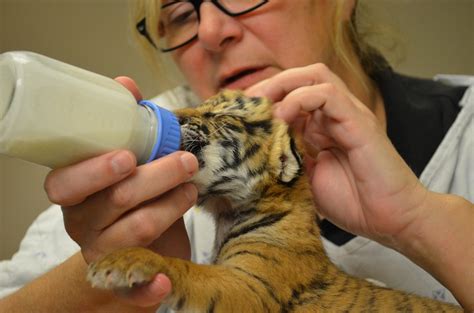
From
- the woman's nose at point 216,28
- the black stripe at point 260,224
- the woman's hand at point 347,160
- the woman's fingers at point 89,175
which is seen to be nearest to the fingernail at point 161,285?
the woman's fingers at point 89,175

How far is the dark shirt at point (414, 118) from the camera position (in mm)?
1105

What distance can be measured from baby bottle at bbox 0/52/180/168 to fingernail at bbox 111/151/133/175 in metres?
0.02

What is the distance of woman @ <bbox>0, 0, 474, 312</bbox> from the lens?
0.58 m

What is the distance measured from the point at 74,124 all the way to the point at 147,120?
10 cm

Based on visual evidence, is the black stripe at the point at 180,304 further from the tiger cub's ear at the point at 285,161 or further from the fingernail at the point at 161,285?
the tiger cub's ear at the point at 285,161

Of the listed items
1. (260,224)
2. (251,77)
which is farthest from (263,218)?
(251,77)

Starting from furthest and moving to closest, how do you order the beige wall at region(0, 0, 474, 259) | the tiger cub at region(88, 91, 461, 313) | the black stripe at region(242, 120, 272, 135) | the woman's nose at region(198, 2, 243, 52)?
the beige wall at region(0, 0, 474, 259) → the woman's nose at region(198, 2, 243, 52) → the black stripe at region(242, 120, 272, 135) → the tiger cub at region(88, 91, 461, 313)

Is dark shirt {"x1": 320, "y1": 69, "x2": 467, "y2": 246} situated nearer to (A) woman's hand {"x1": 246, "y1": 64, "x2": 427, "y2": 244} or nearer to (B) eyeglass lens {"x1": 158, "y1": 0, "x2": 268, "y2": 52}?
(A) woman's hand {"x1": 246, "y1": 64, "x2": 427, "y2": 244}

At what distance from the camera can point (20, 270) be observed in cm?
111

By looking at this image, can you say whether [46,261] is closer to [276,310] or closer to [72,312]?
[72,312]

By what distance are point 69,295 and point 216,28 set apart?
1.75ft

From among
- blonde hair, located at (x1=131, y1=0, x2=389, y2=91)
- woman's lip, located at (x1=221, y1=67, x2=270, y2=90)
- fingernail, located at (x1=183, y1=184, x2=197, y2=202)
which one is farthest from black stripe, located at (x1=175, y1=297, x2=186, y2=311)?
blonde hair, located at (x1=131, y1=0, x2=389, y2=91)

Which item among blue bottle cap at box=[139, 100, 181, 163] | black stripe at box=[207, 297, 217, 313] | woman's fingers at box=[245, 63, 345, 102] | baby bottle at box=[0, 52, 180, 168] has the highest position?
baby bottle at box=[0, 52, 180, 168]

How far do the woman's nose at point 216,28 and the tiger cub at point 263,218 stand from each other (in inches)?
6.8
